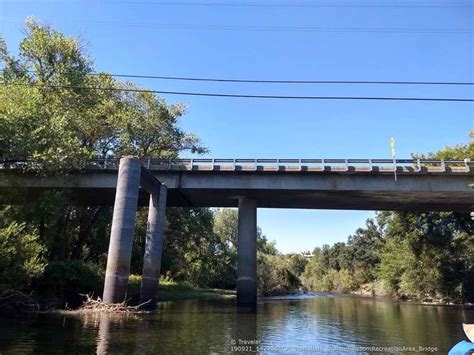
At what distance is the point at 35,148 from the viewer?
1326 inches

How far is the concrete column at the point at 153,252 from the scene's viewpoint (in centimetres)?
3656

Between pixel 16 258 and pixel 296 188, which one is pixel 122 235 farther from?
pixel 296 188

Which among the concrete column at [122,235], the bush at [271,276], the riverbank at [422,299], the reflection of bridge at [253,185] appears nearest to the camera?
the concrete column at [122,235]

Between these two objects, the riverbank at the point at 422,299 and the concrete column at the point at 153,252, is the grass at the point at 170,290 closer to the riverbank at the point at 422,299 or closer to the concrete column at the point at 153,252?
the concrete column at the point at 153,252

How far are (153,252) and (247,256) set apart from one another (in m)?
10.0

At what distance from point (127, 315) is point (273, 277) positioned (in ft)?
145

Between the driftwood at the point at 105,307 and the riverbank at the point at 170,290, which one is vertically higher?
the riverbank at the point at 170,290

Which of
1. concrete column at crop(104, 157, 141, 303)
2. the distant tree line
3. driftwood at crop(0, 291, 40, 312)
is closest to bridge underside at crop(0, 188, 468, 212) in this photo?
the distant tree line

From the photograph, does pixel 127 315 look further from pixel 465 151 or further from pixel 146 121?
pixel 465 151

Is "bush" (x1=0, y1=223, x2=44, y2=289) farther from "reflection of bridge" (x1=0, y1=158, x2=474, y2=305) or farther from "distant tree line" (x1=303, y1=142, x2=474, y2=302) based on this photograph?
"distant tree line" (x1=303, y1=142, x2=474, y2=302)

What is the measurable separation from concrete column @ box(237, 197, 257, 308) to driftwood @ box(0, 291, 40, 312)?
61.0ft

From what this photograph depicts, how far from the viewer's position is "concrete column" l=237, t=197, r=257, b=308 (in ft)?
137

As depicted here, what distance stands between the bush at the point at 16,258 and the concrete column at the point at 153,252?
35.5 ft

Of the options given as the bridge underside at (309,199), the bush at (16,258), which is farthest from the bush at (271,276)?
the bush at (16,258)
